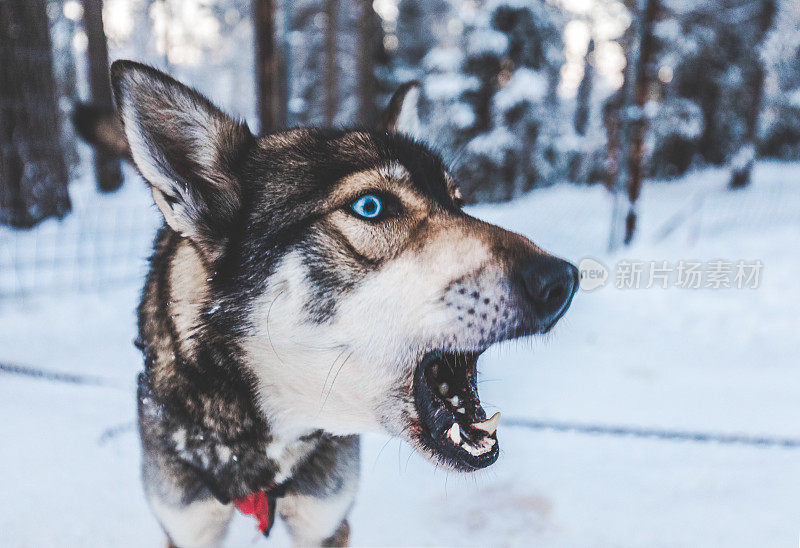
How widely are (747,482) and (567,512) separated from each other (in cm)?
103

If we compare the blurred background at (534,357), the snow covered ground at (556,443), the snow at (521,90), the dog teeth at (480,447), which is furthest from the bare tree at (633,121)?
the snow at (521,90)

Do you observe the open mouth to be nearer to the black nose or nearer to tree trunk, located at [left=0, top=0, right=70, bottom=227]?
the black nose

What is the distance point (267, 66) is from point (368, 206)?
3.96 m

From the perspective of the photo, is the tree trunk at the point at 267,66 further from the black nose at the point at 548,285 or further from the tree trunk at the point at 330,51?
the tree trunk at the point at 330,51

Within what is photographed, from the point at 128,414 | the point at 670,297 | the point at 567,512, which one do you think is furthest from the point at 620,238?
the point at 128,414

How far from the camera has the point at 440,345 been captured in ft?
4.50

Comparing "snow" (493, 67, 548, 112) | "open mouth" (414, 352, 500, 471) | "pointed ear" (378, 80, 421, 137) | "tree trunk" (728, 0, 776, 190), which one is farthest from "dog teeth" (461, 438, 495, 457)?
"tree trunk" (728, 0, 776, 190)

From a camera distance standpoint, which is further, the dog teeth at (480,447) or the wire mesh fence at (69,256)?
A: the wire mesh fence at (69,256)

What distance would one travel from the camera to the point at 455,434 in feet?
4.71

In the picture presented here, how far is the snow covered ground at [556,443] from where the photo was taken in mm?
2410

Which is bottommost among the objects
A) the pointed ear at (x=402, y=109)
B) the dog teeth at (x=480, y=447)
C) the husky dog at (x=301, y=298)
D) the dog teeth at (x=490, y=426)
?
the dog teeth at (x=480, y=447)

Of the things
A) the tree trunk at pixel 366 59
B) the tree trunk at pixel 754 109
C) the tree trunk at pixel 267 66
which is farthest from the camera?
the tree trunk at pixel 754 109

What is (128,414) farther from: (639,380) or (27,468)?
(639,380)

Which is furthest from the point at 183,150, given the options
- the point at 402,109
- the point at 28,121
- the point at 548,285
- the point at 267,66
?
the point at 28,121
